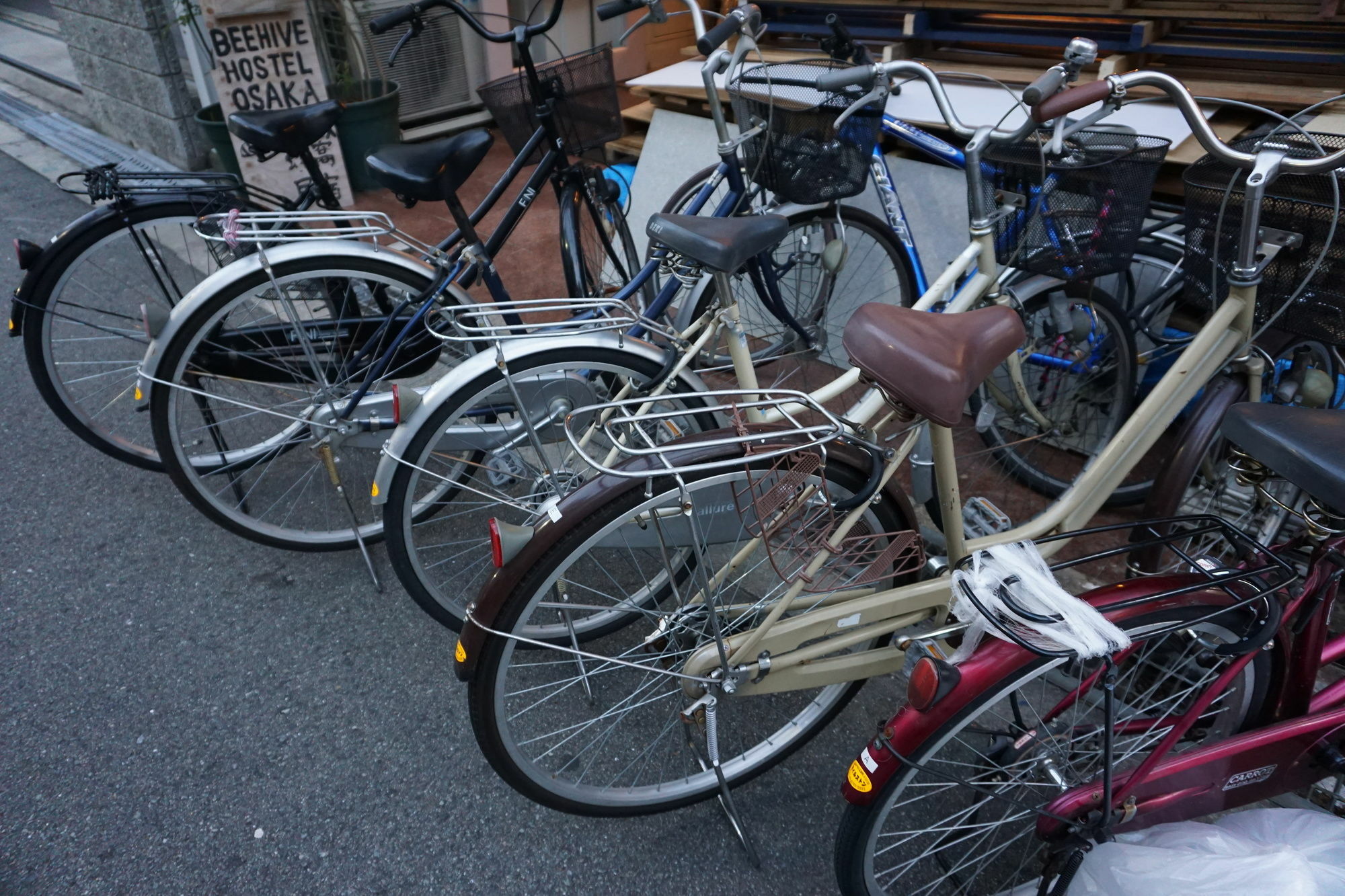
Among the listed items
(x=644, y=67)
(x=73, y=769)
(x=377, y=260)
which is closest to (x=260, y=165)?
(x=644, y=67)

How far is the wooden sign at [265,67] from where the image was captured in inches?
186

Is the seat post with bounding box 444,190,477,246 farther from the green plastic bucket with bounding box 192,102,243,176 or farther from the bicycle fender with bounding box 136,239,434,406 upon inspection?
the green plastic bucket with bounding box 192,102,243,176

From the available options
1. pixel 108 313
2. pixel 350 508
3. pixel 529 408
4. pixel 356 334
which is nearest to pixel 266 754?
pixel 350 508

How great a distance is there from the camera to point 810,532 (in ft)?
5.85

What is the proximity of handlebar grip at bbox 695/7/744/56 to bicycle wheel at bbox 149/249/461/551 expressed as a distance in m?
1.15

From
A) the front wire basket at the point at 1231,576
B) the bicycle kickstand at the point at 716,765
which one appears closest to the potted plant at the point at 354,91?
the bicycle kickstand at the point at 716,765

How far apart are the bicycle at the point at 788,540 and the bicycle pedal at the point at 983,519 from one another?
5.4 inches

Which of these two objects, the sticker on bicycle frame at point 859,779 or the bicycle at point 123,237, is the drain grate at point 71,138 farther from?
the sticker on bicycle frame at point 859,779

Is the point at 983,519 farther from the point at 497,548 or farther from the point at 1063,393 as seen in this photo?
the point at 497,548

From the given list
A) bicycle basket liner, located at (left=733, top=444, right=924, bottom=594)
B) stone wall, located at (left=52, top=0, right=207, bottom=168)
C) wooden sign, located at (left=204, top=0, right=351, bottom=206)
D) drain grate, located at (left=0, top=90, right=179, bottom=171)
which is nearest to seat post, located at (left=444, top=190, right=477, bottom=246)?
bicycle basket liner, located at (left=733, top=444, right=924, bottom=594)

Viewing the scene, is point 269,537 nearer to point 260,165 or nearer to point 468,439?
point 468,439

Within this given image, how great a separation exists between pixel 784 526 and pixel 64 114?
8.48 meters

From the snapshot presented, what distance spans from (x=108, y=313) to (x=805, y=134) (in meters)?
2.75

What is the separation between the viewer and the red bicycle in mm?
1514
